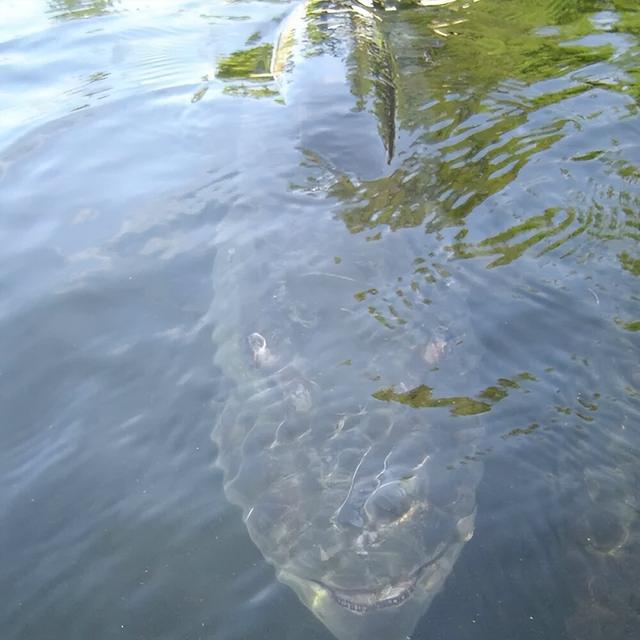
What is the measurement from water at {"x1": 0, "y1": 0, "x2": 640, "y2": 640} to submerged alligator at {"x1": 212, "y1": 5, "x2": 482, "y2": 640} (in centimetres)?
3

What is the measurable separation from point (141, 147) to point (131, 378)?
3248 mm

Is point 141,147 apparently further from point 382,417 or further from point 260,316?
point 382,417

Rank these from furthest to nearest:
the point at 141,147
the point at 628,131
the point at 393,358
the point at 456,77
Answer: the point at 456,77 < the point at 141,147 < the point at 628,131 < the point at 393,358

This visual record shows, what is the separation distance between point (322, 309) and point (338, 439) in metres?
1.03

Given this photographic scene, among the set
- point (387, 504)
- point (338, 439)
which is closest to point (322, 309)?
point (338, 439)

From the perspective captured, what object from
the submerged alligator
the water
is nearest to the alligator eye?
the submerged alligator

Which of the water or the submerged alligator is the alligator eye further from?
the water

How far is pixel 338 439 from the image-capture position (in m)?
3.87

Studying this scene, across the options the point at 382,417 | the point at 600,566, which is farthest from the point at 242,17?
the point at 600,566

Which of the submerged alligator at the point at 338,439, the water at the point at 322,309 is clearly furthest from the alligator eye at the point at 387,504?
the water at the point at 322,309

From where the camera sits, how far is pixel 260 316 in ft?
15.5

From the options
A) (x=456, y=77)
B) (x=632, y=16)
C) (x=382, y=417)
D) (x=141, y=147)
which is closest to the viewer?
(x=382, y=417)

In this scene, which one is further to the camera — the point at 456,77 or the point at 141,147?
the point at 456,77

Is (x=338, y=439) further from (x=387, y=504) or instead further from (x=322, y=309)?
(x=322, y=309)
